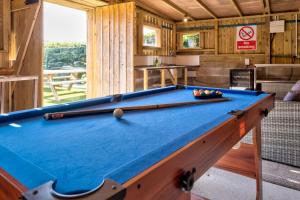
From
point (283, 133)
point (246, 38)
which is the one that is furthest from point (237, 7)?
point (283, 133)

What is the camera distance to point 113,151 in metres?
1.00

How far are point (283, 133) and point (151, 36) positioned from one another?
215 inches

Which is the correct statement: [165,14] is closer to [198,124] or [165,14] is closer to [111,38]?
[111,38]

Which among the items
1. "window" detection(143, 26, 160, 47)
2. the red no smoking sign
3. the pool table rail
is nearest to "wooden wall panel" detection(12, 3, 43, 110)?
the pool table rail

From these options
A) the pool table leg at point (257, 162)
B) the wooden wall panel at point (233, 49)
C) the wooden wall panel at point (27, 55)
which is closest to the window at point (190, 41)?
the wooden wall panel at point (233, 49)

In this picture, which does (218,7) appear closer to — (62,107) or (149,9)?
(149,9)

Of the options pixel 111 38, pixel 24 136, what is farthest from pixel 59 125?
pixel 111 38

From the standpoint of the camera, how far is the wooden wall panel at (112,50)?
5250 mm

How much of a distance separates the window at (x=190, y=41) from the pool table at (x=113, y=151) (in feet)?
22.9

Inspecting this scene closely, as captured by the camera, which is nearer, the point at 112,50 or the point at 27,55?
the point at 27,55

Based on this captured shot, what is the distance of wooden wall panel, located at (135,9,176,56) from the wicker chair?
4403 millimetres

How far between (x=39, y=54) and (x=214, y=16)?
18.2 feet

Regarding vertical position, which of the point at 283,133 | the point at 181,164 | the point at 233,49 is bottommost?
the point at 283,133

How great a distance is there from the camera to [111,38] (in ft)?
17.9
